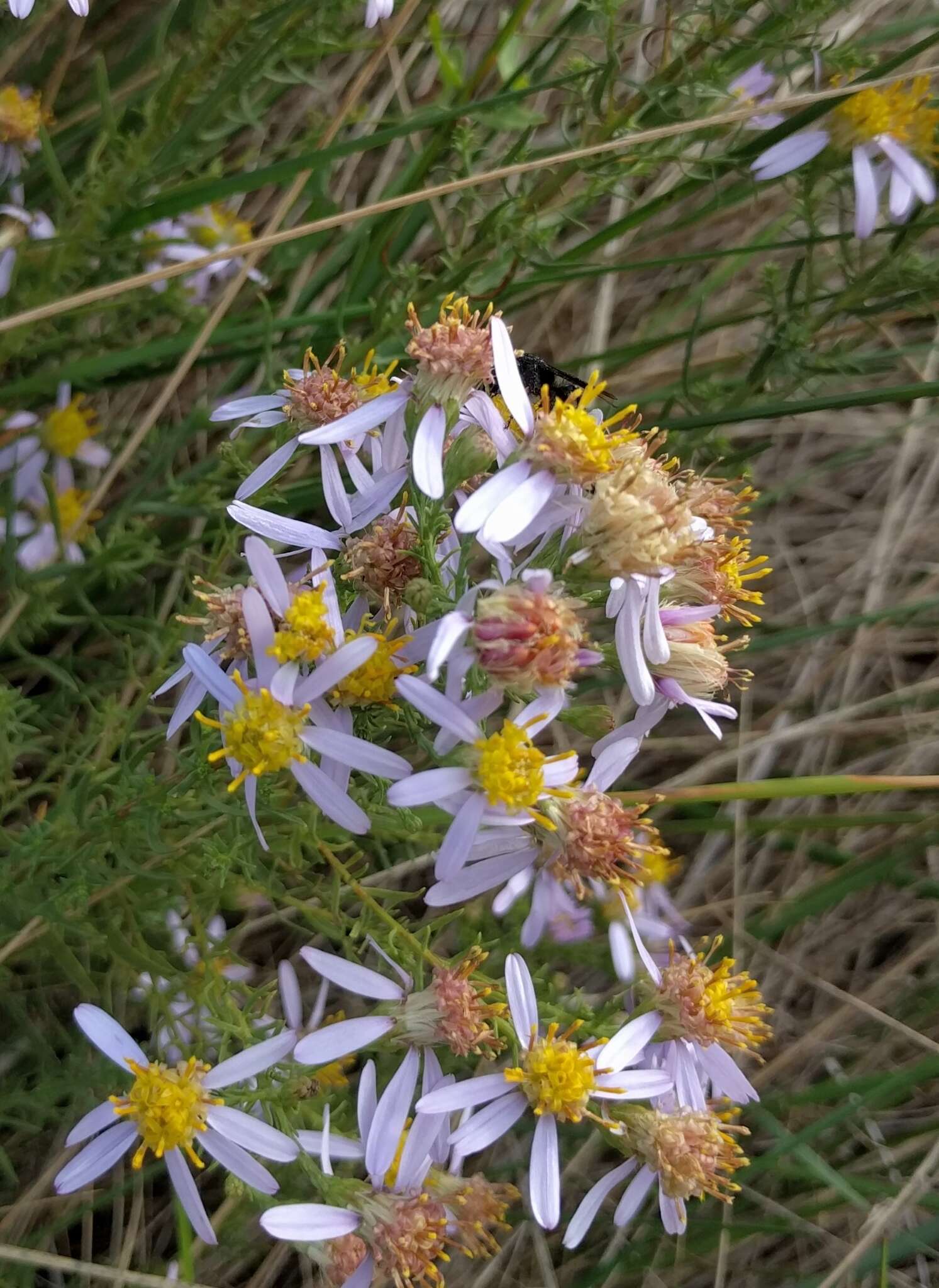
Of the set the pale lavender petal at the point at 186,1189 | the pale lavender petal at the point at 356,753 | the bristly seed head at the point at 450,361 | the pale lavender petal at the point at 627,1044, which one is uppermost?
the bristly seed head at the point at 450,361

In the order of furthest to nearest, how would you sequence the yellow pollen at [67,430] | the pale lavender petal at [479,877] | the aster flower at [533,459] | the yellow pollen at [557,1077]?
the yellow pollen at [67,430]
the yellow pollen at [557,1077]
the pale lavender petal at [479,877]
the aster flower at [533,459]

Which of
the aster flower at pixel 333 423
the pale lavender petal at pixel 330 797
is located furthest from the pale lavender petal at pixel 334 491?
the pale lavender petal at pixel 330 797

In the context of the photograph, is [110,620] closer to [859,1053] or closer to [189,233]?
[189,233]

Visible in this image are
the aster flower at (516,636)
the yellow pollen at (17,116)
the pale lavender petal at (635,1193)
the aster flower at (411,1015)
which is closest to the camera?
the aster flower at (516,636)

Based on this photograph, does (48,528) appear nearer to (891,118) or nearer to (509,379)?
(509,379)

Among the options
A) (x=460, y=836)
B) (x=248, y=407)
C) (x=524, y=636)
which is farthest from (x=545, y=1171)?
(x=248, y=407)

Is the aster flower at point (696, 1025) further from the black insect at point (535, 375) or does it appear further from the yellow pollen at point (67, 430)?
the yellow pollen at point (67, 430)

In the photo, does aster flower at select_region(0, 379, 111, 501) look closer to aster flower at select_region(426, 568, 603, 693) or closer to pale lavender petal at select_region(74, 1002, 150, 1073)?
pale lavender petal at select_region(74, 1002, 150, 1073)
